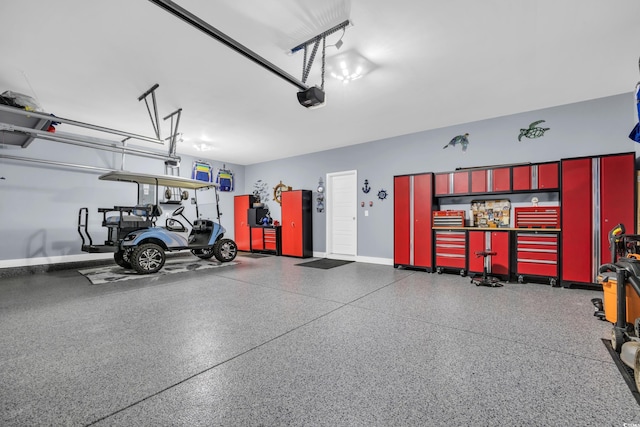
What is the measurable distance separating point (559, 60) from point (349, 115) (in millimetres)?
2917

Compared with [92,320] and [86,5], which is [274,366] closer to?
[92,320]

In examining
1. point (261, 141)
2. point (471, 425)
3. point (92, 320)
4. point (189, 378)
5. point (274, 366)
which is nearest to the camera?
point (471, 425)

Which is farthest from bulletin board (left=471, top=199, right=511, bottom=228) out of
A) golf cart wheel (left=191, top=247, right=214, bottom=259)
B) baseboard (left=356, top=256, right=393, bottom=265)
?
golf cart wheel (left=191, top=247, right=214, bottom=259)

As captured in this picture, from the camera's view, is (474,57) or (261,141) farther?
(261,141)

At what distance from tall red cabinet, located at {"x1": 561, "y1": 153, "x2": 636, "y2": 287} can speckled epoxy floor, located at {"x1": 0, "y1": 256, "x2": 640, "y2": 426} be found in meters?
0.63

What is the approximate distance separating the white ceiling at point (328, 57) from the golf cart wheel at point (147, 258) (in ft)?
8.03

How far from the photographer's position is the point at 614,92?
4.10m

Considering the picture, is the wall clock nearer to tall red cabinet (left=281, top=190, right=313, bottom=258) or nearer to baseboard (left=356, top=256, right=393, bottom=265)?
tall red cabinet (left=281, top=190, right=313, bottom=258)

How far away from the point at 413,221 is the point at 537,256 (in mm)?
2066

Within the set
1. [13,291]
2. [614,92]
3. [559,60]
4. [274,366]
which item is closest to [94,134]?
[13,291]

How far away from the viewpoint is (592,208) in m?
4.04

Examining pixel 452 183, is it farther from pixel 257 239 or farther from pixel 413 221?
pixel 257 239

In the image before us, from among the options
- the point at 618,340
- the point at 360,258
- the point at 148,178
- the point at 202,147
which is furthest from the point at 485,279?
the point at 202,147

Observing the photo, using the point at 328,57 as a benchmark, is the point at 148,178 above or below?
below
